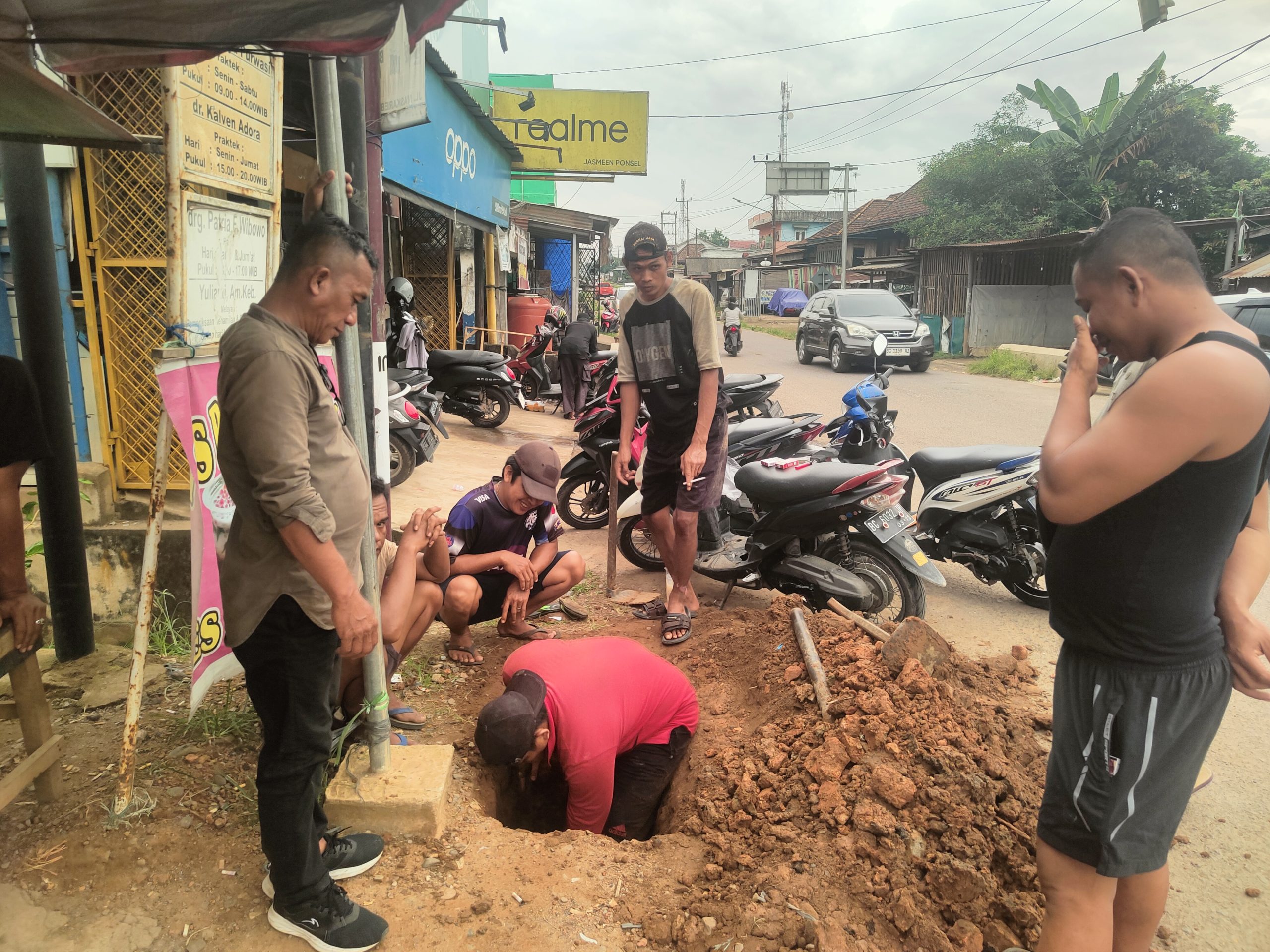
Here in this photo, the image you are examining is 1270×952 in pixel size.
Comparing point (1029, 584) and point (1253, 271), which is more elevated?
point (1253, 271)

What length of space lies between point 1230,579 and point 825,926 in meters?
1.29

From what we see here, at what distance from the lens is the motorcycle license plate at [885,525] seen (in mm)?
4211

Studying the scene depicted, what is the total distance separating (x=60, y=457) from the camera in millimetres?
3271

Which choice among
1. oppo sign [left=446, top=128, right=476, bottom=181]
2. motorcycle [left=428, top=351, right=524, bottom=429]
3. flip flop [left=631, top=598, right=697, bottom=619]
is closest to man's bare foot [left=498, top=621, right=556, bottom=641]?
flip flop [left=631, top=598, right=697, bottom=619]

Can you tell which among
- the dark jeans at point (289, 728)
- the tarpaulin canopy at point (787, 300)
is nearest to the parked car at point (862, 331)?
the dark jeans at point (289, 728)

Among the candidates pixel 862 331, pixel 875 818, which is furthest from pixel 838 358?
pixel 875 818

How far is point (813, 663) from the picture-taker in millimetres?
3406

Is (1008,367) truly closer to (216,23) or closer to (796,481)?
(796,481)

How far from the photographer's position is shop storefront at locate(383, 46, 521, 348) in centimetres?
947

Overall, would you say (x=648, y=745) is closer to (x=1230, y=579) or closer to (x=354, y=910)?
(x=354, y=910)

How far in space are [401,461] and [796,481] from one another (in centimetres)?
377

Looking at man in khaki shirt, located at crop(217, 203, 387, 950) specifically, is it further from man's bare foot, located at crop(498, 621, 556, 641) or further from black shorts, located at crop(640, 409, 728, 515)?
black shorts, located at crop(640, 409, 728, 515)

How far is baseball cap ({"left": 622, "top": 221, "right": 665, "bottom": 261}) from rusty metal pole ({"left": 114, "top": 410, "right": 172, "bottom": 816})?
2.24 metres

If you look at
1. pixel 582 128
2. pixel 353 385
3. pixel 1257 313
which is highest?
pixel 582 128
